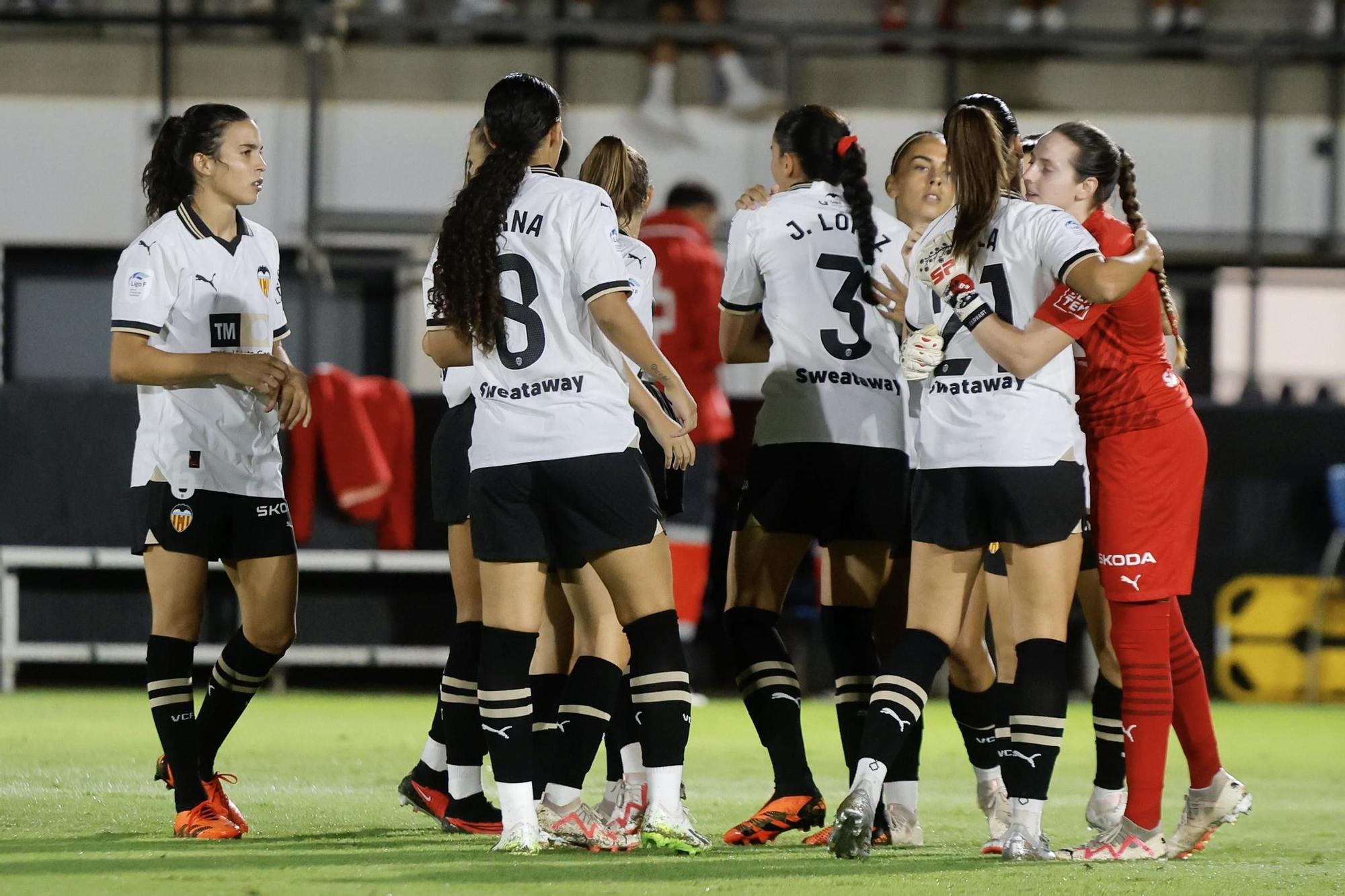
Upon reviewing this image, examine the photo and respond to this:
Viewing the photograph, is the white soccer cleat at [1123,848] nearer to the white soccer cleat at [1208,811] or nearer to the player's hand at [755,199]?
the white soccer cleat at [1208,811]

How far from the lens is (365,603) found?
10.3 meters

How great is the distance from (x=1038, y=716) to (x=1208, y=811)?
70cm

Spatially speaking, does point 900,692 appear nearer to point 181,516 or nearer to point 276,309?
point 181,516

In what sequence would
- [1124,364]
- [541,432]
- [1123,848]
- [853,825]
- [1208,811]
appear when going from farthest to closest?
[1208,811]
[1124,364]
[1123,848]
[541,432]
[853,825]

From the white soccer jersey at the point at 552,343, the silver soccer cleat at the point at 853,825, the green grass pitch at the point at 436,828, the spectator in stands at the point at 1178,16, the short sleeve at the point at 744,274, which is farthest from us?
the spectator in stands at the point at 1178,16

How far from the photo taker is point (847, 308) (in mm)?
5395

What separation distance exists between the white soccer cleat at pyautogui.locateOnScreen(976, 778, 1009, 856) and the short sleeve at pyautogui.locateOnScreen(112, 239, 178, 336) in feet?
8.62

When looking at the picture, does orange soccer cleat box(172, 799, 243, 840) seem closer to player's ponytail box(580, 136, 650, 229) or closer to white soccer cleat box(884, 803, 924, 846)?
white soccer cleat box(884, 803, 924, 846)

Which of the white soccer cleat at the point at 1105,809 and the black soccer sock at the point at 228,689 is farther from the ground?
the black soccer sock at the point at 228,689

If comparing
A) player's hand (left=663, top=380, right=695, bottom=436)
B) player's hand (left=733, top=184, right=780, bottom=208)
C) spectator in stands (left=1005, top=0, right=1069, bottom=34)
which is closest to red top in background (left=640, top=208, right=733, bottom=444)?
player's hand (left=733, top=184, right=780, bottom=208)

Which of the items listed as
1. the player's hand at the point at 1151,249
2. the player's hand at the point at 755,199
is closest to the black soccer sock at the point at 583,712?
the player's hand at the point at 755,199

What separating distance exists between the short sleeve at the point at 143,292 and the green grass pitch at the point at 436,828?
138 centimetres

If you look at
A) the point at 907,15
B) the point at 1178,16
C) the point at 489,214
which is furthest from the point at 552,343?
the point at 1178,16

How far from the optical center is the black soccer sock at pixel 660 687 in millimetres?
4742
